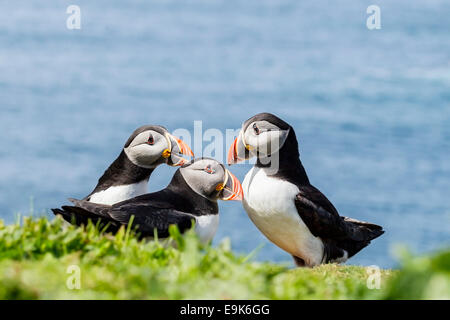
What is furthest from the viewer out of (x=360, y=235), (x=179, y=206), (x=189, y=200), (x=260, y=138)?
(x=360, y=235)

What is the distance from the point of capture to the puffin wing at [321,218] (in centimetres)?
752

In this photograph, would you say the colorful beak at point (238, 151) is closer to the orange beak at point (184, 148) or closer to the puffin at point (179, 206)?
the orange beak at point (184, 148)

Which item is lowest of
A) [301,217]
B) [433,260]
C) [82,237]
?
[301,217]

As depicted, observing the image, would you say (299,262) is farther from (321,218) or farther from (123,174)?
(123,174)

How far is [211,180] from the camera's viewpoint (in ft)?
22.8

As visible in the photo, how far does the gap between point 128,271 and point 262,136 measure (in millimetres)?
3672

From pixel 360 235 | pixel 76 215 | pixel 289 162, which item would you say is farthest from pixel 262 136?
pixel 76 215

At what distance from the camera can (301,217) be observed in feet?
24.8

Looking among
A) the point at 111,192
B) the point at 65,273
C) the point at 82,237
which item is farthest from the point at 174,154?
the point at 65,273

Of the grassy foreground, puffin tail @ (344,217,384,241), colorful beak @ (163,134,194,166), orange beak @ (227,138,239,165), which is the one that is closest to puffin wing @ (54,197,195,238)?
colorful beak @ (163,134,194,166)

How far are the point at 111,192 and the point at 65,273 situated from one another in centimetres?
376

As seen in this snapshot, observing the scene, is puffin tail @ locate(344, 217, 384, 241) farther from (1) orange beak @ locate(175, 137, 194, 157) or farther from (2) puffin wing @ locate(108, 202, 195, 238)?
(2) puffin wing @ locate(108, 202, 195, 238)
